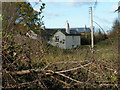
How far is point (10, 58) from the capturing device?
10.4 feet

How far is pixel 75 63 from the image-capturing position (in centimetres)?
321

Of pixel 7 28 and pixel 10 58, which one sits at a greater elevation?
pixel 7 28

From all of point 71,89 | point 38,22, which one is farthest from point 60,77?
point 38,22

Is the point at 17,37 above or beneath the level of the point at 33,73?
above

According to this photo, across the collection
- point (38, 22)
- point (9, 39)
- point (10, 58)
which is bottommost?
point (10, 58)

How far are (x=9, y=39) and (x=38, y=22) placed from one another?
0.79 m

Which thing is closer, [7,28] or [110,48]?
[7,28]

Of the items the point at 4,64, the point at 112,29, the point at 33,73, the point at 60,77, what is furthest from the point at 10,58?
the point at 112,29

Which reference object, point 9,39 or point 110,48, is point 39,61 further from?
point 110,48

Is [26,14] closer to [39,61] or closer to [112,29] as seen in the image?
[39,61]

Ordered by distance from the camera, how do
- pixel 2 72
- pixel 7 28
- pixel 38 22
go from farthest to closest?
1. pixel 38 22
2. pixel 7 28
3. pixel 2 72

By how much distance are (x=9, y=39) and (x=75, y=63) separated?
1.06 metres

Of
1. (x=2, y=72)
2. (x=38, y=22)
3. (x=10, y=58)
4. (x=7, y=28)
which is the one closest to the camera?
(x=2, y=72)

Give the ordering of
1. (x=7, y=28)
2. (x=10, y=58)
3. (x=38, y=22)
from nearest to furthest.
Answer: (x=10, y=58) < (x=7, y=28) < (x=38, y=22)
